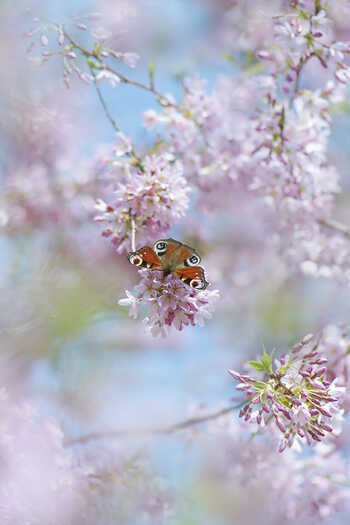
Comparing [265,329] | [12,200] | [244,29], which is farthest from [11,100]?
[265,329]

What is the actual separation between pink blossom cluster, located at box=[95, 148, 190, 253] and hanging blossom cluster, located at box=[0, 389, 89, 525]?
38.0 inches

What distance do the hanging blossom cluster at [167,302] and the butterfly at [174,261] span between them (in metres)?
0.03

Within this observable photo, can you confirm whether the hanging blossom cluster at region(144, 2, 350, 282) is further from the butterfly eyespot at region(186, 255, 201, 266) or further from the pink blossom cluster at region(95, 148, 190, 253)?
the butterfly eyespot at region(186, 255, 201, 266)

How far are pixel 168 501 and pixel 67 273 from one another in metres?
1.42

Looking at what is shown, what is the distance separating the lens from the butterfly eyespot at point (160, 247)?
145cm

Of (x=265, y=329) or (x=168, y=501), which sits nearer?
(x=168, y=501)

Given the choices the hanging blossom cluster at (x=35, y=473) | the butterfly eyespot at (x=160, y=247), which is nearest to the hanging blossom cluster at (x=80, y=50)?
the butterfly eyespot at (x=160, y=247)

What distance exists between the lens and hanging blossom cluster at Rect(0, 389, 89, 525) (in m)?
1.95

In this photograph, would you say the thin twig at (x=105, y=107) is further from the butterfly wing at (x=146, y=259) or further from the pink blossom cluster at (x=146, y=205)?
the butterfly wing at (x=146, y=259)

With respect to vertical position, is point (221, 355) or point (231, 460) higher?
point (221, 355)

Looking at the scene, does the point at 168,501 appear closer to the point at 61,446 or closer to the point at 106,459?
the point at 106,459

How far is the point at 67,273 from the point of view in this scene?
2.98 metres

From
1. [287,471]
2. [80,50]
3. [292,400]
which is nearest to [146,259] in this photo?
[292,400]

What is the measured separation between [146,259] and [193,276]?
6.2 inches
